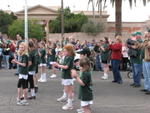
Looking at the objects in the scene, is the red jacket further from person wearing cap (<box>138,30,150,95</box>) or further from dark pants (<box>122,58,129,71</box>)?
dark pants (<box>122,58,129,71</box>)

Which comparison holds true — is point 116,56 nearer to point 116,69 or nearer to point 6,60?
point 116,69

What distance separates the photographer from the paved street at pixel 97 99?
38.4 ft

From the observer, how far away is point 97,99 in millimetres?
13555

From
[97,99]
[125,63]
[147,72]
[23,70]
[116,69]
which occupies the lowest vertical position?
[97,99]

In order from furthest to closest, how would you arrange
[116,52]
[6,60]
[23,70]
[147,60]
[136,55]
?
[6,60] < [116,52] < [136,55] < [147,60] < [23,70]

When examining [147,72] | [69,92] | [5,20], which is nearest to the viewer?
[69,92]

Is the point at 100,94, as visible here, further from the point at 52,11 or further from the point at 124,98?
the point at 52,11

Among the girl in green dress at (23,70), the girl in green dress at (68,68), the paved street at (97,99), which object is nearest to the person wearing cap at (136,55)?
the paved street at (97,99)

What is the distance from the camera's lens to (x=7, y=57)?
2603 centimetres

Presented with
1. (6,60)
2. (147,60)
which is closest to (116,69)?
(147,60)

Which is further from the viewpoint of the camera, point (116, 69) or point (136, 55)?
point (116, 69)

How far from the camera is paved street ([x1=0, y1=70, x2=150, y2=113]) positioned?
11703 millimetres

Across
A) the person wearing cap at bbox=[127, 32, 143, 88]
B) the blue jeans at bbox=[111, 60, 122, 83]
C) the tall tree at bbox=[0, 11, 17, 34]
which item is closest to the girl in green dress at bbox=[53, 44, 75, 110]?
the person wearing cap at bbox=[127, 32, 143, 88]

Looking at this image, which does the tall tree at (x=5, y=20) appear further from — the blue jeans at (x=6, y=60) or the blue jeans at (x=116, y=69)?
the blue jeans at (x=116, y=69)
